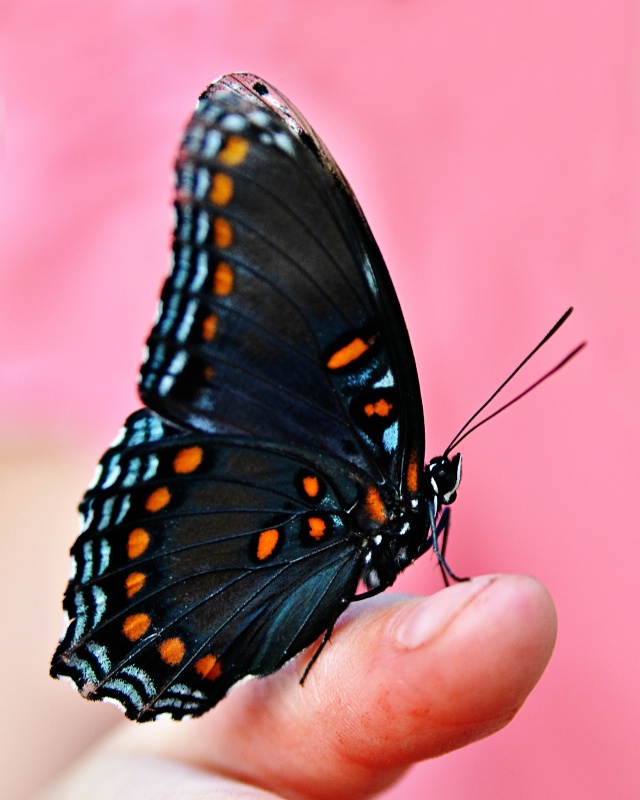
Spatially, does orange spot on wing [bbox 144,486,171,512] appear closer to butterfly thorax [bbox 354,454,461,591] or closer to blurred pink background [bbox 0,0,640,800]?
butterfly thorax [bbox 354,454,461,591]

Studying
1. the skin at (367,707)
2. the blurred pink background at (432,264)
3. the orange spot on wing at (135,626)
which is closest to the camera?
the skin at (367,707)

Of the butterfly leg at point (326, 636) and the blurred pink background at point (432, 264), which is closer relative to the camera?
the butterfly leg at point (326, 636)

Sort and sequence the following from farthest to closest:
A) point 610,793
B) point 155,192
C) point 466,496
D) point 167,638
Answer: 1. point 155,192
2. point 466,496
3. point 610,793
4. point 167,638

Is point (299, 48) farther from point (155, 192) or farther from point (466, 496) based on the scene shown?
point (466, 496)

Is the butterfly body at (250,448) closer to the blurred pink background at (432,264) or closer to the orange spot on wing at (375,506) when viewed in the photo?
the orange spot on wing at (375,506)

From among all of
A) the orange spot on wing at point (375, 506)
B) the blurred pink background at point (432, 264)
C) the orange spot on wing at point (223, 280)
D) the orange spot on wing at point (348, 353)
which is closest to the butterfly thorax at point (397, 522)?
the orange spot on wing at point (375, 506)

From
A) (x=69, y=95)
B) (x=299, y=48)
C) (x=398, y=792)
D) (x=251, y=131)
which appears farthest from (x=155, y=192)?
(x=398, y=792)

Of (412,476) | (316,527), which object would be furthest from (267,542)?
(412,476)
